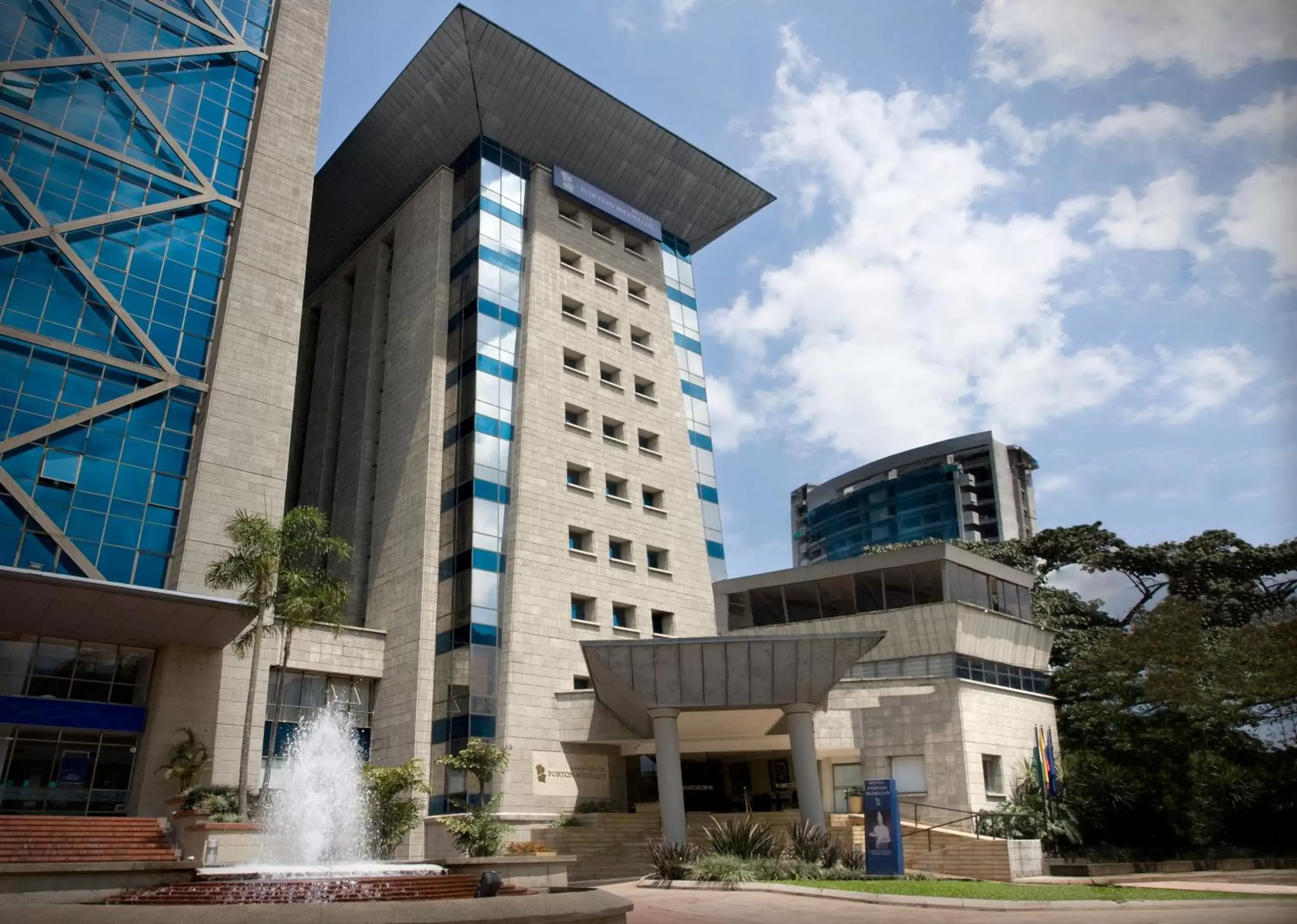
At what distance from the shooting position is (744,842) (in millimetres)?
27344

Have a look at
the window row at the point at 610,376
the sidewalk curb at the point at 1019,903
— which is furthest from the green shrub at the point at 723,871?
the window row at the point at 610,376

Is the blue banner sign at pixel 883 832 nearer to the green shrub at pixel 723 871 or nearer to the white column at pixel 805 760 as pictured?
the green shrub at pixel 723 871

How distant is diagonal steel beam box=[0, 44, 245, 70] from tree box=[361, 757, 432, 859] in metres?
29.1

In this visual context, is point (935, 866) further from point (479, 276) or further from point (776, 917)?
point (479, 276)

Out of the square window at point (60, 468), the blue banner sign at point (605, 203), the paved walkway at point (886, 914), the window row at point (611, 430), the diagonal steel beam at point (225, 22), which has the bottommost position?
the paved walkway at point (886, 914)

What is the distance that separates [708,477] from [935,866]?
24662 millimetres

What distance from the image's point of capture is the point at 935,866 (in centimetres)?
3033

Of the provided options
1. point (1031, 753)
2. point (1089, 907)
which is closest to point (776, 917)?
point (1089, 907)

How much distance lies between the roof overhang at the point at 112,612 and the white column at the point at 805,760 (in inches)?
606

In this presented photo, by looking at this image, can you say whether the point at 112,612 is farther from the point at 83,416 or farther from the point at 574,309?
the point at 574,309

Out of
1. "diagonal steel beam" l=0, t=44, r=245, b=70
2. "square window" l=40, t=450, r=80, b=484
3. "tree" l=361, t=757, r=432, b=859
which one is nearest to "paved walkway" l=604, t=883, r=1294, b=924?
"tree" l=361, t=757, r=432, b=859

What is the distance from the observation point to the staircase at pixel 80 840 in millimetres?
26562

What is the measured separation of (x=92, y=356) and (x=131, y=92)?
11823 mm

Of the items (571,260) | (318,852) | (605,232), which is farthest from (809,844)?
(605,232)
